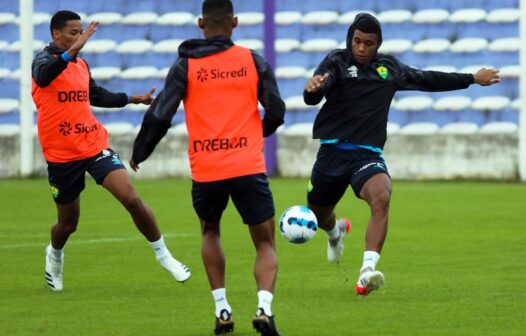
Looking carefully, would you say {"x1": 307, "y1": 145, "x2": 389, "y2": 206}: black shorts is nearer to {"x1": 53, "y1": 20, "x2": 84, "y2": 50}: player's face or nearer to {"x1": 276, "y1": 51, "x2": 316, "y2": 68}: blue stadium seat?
{"x1": 53, "y1": 20, "x2": 84, "y2": 50}: player's face

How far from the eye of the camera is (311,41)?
85.9 ft

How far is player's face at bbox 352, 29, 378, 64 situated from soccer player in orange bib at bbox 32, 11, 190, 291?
74.2 inches

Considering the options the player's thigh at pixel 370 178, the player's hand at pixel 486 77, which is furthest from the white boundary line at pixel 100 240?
the player's hand at pixel 486 77

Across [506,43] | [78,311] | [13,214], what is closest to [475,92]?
[506,43]

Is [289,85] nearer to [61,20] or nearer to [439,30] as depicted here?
[439,30]

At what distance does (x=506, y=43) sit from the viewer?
24.7 metres

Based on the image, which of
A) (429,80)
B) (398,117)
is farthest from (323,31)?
(429,80)

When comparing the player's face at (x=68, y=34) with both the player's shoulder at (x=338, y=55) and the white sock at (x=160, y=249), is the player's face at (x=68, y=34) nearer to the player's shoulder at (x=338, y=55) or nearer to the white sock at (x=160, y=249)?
the white sock at (x=160, y=249)

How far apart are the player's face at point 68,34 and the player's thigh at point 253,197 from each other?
11.1ft

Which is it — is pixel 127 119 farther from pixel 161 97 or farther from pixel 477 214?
pixel 161 97

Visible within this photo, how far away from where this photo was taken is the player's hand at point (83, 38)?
10.5m

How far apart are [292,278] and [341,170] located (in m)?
1.17

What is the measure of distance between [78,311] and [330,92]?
2.78 metres

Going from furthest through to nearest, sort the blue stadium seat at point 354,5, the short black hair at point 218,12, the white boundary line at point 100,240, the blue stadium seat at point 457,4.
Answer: the blue stadium seat at point 354,5
the blue stadium seat at point 457,4
the white boundary line at point 100,240
the short black hair at point 218,12
